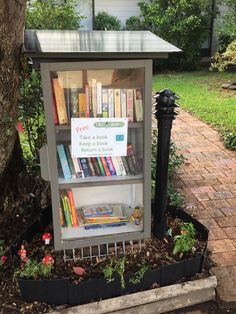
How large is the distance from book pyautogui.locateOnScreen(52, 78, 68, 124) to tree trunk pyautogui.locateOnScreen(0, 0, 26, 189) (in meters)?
0.55

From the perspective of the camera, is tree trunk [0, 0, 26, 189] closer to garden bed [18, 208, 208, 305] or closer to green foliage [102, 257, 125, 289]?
garden bed [18, 208, 208, 305]

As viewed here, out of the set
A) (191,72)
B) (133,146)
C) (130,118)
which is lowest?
(191,72)

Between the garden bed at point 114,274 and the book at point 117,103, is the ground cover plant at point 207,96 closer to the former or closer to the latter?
the garden bed at point 114,274

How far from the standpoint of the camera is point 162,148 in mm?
2807

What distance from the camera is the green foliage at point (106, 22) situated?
41.8 ft

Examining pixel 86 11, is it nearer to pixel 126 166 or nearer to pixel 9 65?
pixel 9 65

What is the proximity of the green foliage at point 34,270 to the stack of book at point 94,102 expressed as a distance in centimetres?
97

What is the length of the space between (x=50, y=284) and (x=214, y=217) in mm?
1817

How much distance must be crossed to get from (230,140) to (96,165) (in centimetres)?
341

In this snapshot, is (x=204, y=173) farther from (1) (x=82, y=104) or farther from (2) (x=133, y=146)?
(1) (x=82, y=104)

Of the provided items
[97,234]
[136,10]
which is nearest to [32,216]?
[97,234]

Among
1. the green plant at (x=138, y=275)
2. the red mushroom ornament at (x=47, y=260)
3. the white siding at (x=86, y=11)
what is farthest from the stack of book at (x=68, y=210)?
the white siding at (x=86, y=11)

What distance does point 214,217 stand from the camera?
12.0ft

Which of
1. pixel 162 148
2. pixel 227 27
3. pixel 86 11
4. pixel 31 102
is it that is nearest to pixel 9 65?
pixel 31 102
